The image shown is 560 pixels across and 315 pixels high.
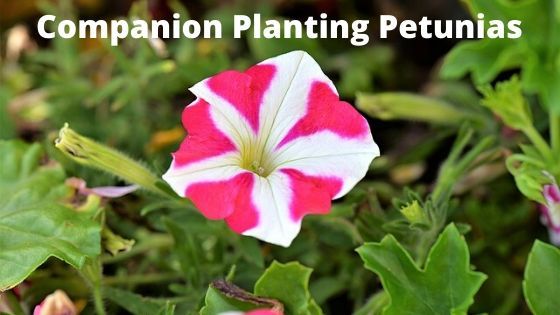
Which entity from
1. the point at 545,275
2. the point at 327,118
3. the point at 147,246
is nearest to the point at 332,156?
the point at 327,118

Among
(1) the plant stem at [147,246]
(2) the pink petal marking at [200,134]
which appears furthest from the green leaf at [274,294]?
(1) the plant stem at [147,246]

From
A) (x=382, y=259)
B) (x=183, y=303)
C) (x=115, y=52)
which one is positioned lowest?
(x=183, y=303)

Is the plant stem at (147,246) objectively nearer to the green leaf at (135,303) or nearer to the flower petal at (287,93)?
the green leaf at (135,303)

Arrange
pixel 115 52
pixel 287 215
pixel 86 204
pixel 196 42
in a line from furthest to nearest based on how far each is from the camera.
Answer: pixel 196 42 → pixel 115 52 → pixel 86 204 → pixel 287 215

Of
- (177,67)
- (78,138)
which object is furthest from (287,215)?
(177,67)

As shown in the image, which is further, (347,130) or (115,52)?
(115,52)

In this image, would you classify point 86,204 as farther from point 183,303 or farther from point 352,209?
point 352,209

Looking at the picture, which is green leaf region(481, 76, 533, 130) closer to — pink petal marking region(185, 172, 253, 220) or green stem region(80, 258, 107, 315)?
pink petal marking region(185, 172, 253, 220)
